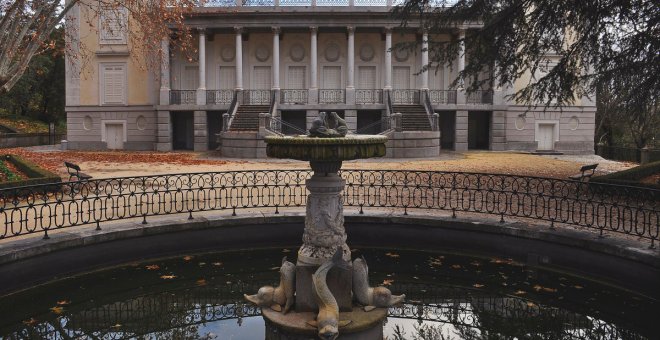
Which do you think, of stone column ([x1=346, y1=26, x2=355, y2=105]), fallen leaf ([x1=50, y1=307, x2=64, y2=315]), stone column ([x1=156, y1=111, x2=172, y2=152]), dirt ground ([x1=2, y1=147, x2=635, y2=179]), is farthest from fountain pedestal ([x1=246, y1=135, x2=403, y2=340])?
stone column ([x1=156, y1=111, x2=172, y2=152])

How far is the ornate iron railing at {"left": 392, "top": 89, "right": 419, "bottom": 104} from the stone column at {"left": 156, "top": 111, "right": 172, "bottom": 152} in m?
13.6

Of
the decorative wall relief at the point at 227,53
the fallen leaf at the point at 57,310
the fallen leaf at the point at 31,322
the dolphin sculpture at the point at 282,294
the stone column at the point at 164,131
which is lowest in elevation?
the fallen leaf at the point at 31,322

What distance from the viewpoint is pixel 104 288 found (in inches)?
338

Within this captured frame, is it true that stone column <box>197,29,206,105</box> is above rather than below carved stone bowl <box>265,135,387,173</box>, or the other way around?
above

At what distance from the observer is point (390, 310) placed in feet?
26.1

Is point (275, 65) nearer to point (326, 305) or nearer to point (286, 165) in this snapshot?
point (286, 165)

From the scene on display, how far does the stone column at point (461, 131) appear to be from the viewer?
33.8 meters

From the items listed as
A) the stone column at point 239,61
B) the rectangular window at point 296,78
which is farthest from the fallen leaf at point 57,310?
the rectangular window at point 296,78

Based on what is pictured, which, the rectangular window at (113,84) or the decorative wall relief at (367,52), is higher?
the decorative wall relief at (367,52)

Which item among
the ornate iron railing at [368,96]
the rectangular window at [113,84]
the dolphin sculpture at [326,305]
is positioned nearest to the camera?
the dolphin sculpture at [326,305]

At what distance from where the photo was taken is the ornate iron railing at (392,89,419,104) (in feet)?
114

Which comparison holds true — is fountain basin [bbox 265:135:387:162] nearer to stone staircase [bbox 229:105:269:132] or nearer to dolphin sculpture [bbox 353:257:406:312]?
dolphin sculpture [bbox 353:257:406:312]

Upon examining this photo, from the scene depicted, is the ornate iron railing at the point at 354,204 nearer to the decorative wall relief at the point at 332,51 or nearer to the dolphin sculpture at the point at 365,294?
the dolphin sculpture at the point at 365,294

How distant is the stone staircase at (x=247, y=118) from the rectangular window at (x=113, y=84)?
821 cm
